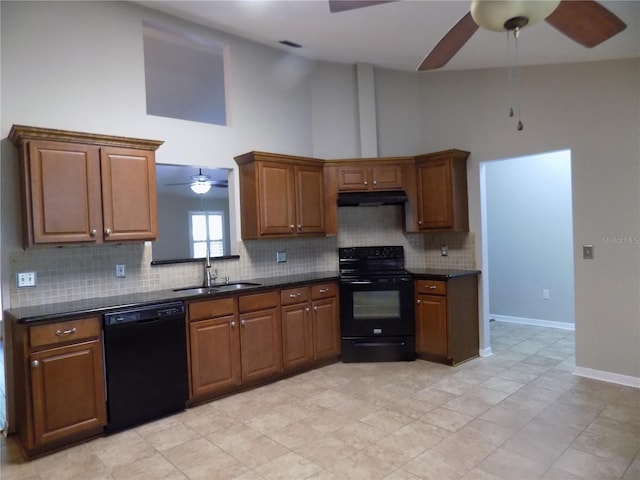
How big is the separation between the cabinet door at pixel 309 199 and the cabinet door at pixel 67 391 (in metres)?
2.19

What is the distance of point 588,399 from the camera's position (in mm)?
3139

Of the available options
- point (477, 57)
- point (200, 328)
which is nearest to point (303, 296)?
point (200, 328)

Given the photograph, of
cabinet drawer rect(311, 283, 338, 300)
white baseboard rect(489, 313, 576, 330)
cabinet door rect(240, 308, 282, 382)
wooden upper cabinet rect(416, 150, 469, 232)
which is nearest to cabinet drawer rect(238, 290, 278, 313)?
cabinet door rect(240, 308, 282, 382)

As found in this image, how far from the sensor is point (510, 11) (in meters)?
1.55

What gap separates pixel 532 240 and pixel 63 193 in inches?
211

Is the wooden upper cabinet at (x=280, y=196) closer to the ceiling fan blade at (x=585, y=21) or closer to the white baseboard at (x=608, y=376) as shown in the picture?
the ceiling fan blade at (x=585, y=21)

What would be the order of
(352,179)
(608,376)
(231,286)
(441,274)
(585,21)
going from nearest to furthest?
(585,21) < (608,376) < (231,286) < (441,274) < (352,179)

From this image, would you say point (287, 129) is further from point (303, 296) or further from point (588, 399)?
point (588, 399)

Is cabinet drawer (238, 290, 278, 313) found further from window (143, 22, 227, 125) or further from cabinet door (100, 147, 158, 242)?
window (143, 22, 227, 125)

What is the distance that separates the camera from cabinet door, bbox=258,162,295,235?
3980 millimetres

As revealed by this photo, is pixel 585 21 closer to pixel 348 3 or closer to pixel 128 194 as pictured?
pixel 348 3

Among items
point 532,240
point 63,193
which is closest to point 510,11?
point 63,193

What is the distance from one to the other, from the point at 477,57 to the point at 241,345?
3.32 m

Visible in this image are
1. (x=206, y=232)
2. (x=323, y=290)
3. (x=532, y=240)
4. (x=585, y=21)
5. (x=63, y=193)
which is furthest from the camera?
(x=206, y=232)
